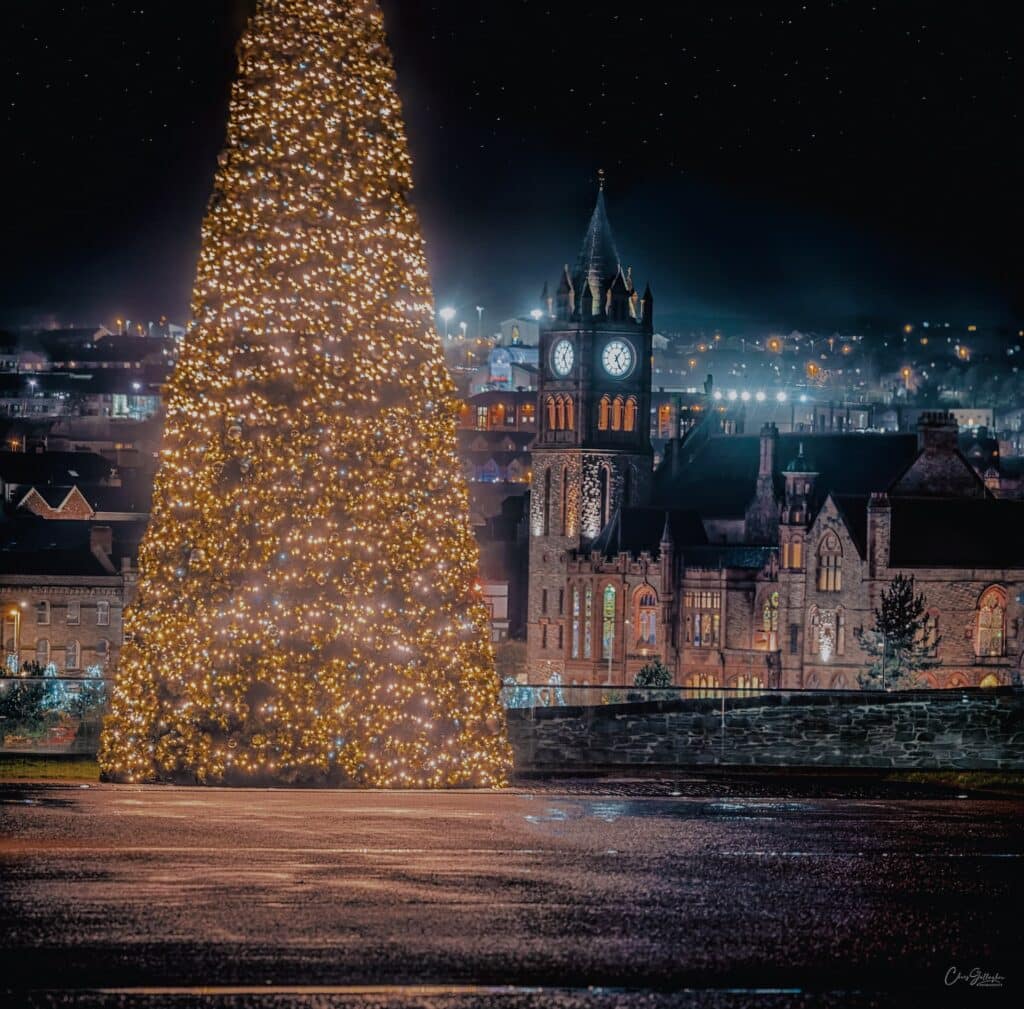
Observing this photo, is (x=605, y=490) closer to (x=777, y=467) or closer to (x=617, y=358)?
(x=617, y=358)

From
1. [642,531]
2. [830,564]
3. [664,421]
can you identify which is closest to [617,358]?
[642,531]

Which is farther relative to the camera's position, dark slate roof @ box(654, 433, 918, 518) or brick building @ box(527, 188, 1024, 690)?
dark slate roof @ box(654, 433, 918, 518)

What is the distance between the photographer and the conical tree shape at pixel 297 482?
2128 cm

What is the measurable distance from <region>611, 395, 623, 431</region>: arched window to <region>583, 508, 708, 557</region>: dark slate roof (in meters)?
5.62

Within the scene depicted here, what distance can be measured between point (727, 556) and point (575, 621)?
8852 mm

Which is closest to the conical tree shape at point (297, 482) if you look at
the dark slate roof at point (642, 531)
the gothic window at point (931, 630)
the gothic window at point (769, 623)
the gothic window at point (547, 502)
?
the gothic window at point (931, 630)

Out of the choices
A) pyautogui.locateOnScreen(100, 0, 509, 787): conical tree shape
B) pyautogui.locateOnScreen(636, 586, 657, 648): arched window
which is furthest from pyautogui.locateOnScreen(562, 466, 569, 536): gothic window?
pyautogui.locateOnScreen(100, 0, 509, 787): conical tree shape

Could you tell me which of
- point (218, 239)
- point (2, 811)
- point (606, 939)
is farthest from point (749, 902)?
point (218, 239)

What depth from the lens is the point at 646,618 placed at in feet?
284

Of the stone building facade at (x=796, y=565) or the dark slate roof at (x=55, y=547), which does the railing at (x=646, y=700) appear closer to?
the stone building facade at (x=796, y=565)

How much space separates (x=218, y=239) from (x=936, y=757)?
46.6 feet

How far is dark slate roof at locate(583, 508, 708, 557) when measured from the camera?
292 ft

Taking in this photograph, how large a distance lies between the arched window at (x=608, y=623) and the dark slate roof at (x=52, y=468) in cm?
3300

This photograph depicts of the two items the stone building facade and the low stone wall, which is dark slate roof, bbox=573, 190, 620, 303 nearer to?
the stone building facade
